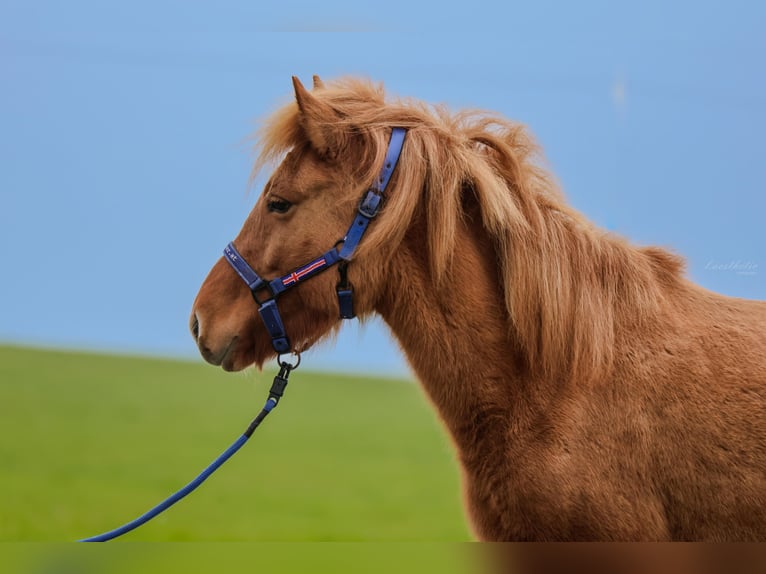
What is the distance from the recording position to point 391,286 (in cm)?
212

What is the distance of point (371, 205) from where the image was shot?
205 centimetres

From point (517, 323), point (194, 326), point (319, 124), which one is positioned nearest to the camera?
point (517, 323)

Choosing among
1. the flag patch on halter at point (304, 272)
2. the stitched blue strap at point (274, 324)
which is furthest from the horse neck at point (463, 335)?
the stitched blue strap at point (274, 324)

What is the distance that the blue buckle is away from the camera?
205cm

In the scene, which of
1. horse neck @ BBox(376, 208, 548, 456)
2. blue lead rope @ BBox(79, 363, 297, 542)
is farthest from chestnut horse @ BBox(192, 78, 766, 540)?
blue lead rope @ BBox(79, 363, 297, 542)

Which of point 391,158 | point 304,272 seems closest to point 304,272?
point 304,272

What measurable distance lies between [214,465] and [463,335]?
950mm

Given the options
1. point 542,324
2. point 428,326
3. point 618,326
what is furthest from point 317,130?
point 618,326

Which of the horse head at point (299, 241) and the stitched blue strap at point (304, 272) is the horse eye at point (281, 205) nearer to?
the horse head at point (299, 241)

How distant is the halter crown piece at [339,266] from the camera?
2.06 metres

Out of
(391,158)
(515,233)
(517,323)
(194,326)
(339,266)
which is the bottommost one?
(194,326)

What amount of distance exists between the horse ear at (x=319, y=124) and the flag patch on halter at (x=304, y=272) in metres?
0.37

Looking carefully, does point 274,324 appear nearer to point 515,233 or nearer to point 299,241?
point 299,241

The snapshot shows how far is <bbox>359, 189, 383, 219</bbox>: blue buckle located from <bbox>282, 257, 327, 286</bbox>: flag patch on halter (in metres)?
0.20
